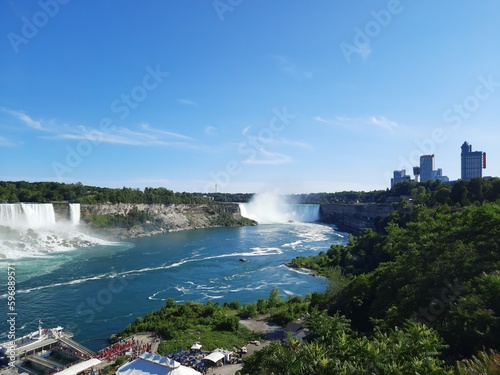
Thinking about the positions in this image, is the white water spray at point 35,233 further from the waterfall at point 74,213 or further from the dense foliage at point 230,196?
the dense foliage at point 230,196

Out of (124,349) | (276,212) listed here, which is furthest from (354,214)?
(124,349)

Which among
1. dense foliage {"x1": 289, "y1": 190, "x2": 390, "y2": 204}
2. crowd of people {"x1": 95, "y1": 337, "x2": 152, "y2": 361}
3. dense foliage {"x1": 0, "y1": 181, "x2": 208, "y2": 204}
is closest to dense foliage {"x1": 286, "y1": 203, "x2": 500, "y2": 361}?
crowd of people {"x1": 95, "y1": 337, "x2": 152, "y2": 361}

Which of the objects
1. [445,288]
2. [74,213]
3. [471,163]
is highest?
[471,163]

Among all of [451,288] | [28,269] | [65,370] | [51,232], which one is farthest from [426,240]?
[51,232]

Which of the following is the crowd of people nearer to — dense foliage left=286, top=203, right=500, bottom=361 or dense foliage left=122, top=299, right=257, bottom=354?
dense foliage left=122, top=299, right=257, bottom=354

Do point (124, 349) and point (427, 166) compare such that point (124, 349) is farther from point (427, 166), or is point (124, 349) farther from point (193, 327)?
point (427, 166)

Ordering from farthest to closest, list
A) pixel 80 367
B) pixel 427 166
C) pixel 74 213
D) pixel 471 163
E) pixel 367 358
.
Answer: pixel 427 166, pixel 471 163, pixel 74 213, pixel 80 367, pixel 367 358

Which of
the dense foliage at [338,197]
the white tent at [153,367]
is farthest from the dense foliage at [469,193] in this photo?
the dense foliage at [338,197]
